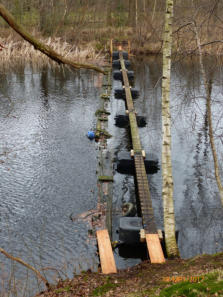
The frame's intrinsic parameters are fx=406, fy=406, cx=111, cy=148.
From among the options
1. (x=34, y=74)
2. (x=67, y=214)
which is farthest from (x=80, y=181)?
(x=34, y=74)

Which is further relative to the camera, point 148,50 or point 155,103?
point 148,50

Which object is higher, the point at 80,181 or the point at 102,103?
the point at 102,103

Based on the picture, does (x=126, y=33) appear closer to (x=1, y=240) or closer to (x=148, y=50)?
(x=148, y=50)

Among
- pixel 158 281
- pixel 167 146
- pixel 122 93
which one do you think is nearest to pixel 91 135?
pixel 122 93

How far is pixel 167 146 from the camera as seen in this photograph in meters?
8.00

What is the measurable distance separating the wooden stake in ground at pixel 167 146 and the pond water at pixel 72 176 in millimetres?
297

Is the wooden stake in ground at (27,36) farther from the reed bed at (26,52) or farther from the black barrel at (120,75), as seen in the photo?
the black barrel at (120,75)

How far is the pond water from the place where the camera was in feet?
31.0

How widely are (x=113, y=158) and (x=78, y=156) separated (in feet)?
4.22

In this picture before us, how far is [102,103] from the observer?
2173cm

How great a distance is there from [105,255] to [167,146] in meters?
2.51

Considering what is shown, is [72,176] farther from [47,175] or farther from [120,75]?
[120,75]

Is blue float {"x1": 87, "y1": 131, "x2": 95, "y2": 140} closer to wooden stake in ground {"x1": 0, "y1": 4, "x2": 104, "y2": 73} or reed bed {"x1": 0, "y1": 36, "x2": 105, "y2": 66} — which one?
reed bed {"x1": 0, "y1": 36, "x2": 105, "y2": 66}

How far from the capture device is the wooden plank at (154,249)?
791 cm
